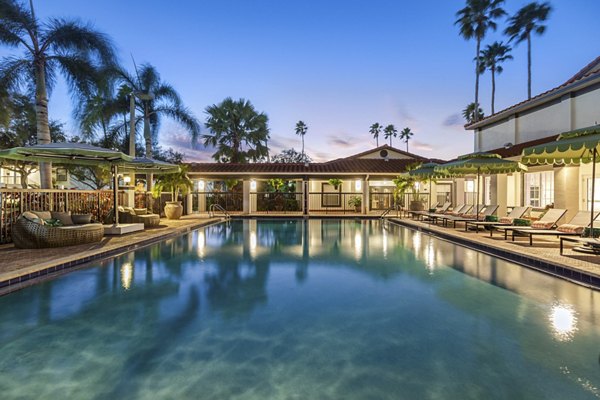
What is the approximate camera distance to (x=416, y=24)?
56.3 feet

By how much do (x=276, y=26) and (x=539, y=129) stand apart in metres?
13.3

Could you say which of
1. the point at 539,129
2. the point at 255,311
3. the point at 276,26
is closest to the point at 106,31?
the point at 276,26

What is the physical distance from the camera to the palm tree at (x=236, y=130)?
1120 inches

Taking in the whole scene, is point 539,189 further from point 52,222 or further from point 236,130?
point 236,130

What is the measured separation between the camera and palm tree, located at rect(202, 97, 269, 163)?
93.4 feet

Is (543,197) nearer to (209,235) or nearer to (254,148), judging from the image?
(209,235)

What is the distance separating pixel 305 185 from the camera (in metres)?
22.5

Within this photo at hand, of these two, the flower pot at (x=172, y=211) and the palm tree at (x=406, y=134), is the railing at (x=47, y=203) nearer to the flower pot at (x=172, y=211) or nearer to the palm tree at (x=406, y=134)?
the flower pot at (x=172, y=211)

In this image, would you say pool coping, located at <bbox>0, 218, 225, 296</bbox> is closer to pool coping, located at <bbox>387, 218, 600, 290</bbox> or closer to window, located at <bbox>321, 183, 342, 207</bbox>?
pool coping, located at <bbox>387, 218, 600, 290</bbox>

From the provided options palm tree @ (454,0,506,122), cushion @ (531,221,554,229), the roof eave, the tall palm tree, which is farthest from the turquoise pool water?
the tall palm tree

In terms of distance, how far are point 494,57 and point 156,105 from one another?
31.5 meters

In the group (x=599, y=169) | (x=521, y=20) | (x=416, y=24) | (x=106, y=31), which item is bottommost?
(x=599, y=169)

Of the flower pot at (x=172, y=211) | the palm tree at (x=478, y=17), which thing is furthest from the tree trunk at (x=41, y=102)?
the palm tree at (x=478, y=17)

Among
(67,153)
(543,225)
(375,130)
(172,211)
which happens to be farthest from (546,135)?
(375,130)
